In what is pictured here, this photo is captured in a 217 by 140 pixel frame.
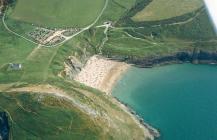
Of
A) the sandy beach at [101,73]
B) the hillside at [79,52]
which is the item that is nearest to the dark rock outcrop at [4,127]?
the hillside at [79,52]

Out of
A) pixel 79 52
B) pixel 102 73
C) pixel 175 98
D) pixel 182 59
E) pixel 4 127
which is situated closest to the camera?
pixel 4 127

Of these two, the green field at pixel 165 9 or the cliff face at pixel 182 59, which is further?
the green field at pixel 165 9

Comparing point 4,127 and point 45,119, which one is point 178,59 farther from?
point 4,127

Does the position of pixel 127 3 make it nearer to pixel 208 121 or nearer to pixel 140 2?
pixel 140 2

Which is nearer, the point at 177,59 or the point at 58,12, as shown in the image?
the point at 177,59

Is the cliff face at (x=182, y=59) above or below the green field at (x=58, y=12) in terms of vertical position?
below

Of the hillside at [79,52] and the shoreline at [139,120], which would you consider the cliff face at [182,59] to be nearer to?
the hillside at [79,52]

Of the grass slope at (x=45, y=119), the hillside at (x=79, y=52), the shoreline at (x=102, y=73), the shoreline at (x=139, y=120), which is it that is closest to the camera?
the grass slope at (x=45, y=119)

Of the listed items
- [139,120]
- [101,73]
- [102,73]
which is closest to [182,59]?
[102,73]
